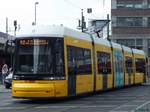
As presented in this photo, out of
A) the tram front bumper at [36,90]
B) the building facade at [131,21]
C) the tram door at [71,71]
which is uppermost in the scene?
the building facade at [131,21]

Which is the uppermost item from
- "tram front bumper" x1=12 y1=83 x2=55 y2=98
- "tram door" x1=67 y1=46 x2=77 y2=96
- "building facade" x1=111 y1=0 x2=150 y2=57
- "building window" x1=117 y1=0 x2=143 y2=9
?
"building window" x1=117 y1=0 x2=143 y2=9

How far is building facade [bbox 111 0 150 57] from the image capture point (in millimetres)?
95938

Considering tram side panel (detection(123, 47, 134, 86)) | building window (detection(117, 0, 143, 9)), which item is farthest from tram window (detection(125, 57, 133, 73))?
building window (detection(117, 0, 143, 9))

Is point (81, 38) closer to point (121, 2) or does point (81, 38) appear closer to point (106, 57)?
point (106, 57)

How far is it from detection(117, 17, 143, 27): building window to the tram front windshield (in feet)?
231

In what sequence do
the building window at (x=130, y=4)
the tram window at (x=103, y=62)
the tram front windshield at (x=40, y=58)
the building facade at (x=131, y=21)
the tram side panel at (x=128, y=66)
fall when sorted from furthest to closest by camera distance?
1. the building window at (x=130, y=4)
2. the building facade at (x=131, y=21)
3. the tram side panel at (x=128, y=66)
4. the tram window at (x=103, y=62)
5. the tram front windshield at (x=40, y=58)

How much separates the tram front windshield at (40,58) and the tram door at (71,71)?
0.80 meters

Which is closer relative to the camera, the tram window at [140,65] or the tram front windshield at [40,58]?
the tram front windshield at [40,58]

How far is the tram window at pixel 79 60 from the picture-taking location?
91.0 ft

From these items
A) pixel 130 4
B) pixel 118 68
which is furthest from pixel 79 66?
pixel 130 4

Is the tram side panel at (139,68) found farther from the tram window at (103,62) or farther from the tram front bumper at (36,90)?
the tram front bumper at (36,90)

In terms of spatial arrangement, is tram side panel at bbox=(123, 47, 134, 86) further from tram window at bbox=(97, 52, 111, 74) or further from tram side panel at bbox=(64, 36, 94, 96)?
tram side panel at bbox=(64, 36, 94, 96)

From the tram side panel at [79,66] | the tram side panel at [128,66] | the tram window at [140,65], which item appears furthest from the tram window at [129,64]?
the tram side panel at [79,66]

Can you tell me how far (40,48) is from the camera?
2647cm
